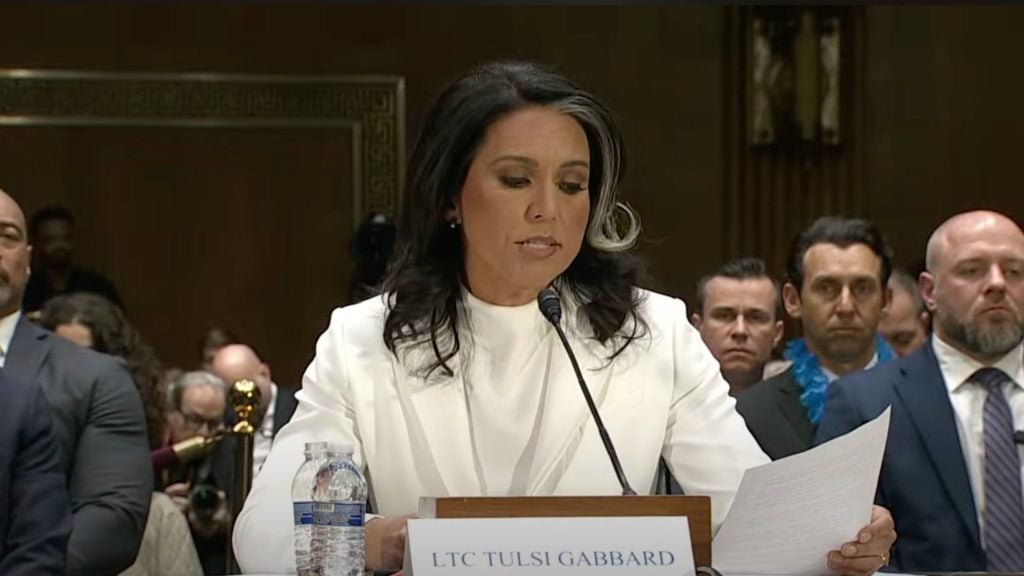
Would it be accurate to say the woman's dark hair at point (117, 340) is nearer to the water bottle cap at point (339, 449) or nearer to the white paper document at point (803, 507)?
the water bottle cap at point (339, 449)

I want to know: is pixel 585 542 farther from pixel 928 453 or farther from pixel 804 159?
pixel 804 159

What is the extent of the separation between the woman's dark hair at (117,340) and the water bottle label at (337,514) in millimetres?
3224

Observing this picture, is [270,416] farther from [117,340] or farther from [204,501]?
[204,501]

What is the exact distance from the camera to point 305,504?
2605mm

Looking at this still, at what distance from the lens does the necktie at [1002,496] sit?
4371mm

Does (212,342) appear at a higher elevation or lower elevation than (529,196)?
lower

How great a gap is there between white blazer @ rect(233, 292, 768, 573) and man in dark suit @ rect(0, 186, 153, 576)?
1.72 metres

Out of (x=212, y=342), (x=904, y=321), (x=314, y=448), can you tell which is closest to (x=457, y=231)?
(x=314, y=448)

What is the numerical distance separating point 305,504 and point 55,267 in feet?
20.0

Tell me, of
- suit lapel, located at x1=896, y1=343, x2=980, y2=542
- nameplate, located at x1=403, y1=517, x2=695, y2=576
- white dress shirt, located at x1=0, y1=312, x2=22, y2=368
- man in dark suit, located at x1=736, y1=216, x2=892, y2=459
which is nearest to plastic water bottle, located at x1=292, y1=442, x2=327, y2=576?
nameplate, located at x1=403, y1=517, x2=695, y2=576

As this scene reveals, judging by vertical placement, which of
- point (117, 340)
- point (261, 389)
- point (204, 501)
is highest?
point (117, 340)

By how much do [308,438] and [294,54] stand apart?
6340mm

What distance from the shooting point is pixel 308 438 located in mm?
2941

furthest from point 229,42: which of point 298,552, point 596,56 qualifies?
point 298,552
